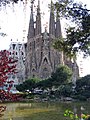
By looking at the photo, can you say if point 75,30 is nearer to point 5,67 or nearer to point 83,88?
point 5,67

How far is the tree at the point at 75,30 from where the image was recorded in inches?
224

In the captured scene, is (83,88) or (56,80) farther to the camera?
(56,80)

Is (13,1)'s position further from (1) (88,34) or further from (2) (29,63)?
(2) (29,63)

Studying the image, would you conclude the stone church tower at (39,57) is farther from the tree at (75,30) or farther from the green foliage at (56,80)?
the tree at (75,30)

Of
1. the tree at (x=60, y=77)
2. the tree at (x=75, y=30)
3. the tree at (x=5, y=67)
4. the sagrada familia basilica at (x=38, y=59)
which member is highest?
the sagrada familia basilica at (x=38, y=59)

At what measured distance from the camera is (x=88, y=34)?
5.89 m

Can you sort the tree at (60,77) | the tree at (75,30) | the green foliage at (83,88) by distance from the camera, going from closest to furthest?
the tree at (75,30) → the green foliage at (83,88) → the tree at (60,77)

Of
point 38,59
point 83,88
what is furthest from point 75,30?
point 38,59

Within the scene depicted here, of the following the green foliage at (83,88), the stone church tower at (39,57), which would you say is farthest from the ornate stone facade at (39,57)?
the green foliage at (83,88)

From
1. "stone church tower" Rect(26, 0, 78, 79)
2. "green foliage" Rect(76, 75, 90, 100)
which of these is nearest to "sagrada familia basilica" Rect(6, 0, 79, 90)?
"stone church tower" Rect(26, 0, 78, 79)

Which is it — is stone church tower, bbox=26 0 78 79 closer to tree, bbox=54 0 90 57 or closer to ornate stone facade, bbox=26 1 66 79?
ornate stone facade, bbox=26 1 66 79

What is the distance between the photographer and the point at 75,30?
618 cm

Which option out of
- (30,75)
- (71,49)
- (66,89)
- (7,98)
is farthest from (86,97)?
(7,98)

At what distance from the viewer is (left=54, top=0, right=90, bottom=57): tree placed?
224 inches
